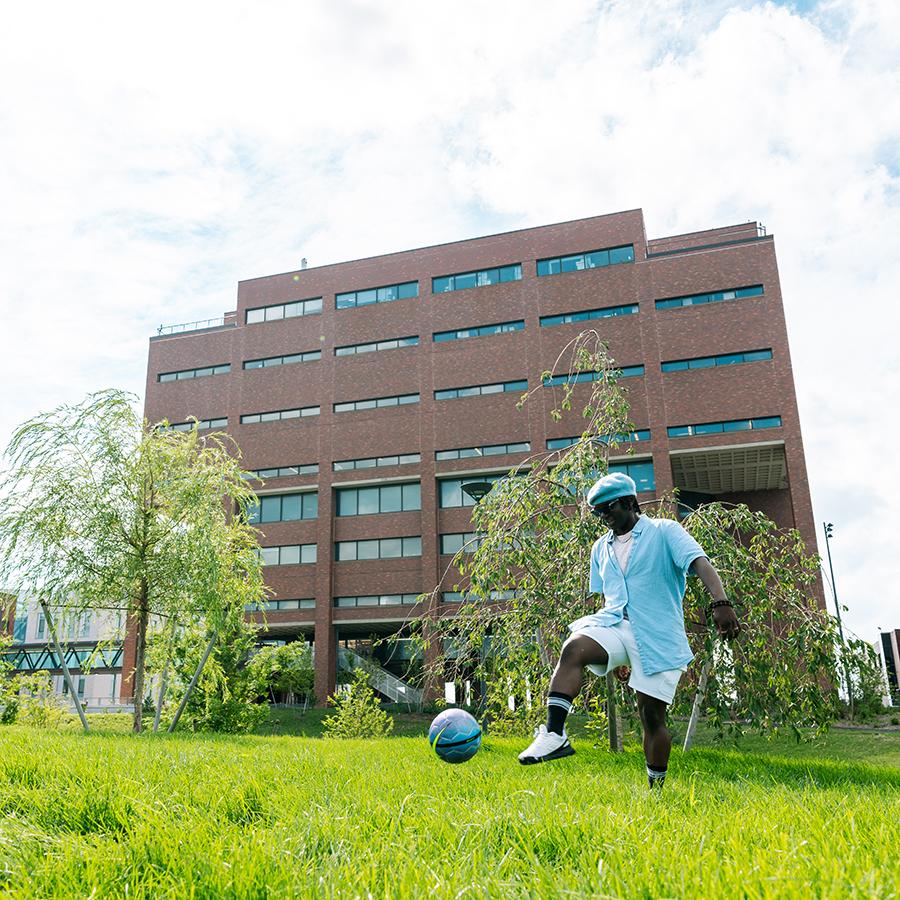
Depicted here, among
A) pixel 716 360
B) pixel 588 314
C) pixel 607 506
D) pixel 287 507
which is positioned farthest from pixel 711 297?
pixel 607 506

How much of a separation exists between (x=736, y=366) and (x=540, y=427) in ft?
30.9

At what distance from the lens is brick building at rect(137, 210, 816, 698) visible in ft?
125

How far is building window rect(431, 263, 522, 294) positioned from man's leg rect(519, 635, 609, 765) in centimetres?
3933

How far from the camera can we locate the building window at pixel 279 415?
4450 cm

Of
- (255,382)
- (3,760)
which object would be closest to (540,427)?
(255,382)

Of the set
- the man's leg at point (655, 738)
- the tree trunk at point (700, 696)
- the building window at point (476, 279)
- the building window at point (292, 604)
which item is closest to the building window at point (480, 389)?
the building window at point (476, 279)

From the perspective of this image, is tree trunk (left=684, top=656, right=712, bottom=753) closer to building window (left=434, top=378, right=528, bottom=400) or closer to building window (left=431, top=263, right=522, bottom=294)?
building window (left=434, top=378, right=528, bottom=400)

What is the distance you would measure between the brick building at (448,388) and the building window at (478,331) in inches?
3.4

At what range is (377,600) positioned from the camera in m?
41.4

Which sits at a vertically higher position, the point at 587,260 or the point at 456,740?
the point at 587,260

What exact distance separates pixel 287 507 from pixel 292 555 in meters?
2.68

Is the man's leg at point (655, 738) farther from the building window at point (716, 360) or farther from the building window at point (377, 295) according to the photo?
the building window at point (377, 295)

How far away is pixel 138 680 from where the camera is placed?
17.2 m

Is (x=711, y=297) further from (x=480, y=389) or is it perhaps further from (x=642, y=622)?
(x=642, y=622)
